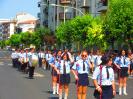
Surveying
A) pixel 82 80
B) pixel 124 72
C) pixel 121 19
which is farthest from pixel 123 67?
pixel 121 19

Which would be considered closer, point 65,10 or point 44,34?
point 65,10

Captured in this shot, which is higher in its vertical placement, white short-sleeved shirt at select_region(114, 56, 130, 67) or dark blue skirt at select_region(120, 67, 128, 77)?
white short-sleeved shirt at select_region(114, 56, 130, 67)

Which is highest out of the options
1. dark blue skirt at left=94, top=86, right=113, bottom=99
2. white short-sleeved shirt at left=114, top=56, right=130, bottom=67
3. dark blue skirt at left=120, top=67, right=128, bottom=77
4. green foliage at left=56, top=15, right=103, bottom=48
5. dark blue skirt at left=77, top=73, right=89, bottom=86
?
dark blue skirt at left=94, top=86, right=113, bottom=99

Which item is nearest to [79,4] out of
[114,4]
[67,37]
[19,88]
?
[67,37]

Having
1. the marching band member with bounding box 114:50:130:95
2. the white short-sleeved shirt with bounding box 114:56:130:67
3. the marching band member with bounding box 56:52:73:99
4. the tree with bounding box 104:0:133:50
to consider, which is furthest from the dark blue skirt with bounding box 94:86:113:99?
the tree with bounding box 104:0:133:50

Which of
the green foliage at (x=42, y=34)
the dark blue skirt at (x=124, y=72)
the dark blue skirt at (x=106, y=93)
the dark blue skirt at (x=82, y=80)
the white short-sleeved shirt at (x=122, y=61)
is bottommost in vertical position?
the green foliage at (x=42, y=34)

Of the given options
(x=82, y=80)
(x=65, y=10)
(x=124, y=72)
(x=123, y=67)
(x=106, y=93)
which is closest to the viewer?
(x=106, y=93)

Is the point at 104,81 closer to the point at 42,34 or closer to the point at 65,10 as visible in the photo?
the point at 65,10

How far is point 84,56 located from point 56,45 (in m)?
81.7

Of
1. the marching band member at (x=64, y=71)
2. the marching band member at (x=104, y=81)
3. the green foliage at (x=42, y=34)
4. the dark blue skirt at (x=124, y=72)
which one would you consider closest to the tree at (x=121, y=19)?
the dark blue skirt at (x=124, y=72)

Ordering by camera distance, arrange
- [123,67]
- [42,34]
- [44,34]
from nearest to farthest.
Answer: [123,67], [44,34], [42,34]

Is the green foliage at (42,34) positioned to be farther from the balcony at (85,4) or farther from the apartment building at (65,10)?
the balcony at (85,4)

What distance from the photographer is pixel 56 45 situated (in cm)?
9838

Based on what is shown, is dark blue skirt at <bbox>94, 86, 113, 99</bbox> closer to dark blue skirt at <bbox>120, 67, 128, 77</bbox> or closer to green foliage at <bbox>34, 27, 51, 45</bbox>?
dark blue skirt at <bbox>120, 67, 128, 77</bbox>
